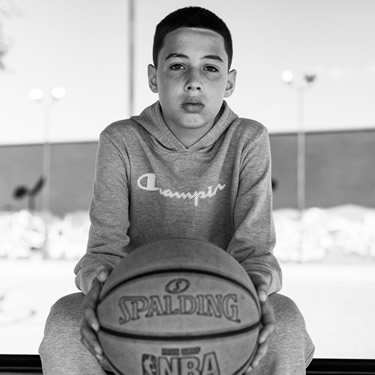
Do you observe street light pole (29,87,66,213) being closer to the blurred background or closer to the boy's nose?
the blurred background

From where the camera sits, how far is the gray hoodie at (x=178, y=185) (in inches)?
63.5

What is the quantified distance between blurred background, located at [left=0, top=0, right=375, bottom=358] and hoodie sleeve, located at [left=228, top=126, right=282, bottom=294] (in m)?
1.91

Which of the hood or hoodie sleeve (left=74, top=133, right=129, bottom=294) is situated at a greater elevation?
the hood

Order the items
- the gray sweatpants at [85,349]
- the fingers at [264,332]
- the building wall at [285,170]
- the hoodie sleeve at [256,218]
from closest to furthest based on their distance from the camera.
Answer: the fingers at [264,332]
the gray sweatpants at [85,349]
the hoodie sleeve at [256,218]
the building wall at [285,170]

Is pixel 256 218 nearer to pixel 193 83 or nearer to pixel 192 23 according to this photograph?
pixel 193 83

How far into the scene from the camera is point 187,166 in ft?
5.55

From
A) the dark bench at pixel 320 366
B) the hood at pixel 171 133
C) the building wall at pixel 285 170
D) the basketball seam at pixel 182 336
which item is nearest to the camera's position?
the basketball seam at pixel 182 336

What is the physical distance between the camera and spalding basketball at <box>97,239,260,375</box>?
111 centimetres

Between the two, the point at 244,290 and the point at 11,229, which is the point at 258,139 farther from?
the point at 11,229

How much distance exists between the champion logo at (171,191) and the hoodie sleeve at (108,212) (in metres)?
0.05

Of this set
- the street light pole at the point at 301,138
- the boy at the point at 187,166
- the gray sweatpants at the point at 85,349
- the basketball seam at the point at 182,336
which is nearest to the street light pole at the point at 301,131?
the street light pole at the point at 301,138

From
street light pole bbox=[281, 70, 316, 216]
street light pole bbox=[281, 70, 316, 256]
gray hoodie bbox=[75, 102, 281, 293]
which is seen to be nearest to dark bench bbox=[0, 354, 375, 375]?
gray hoodie bbox=[75, 102, 281, 293]

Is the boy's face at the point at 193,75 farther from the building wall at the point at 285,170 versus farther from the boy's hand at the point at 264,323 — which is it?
the building wall at the point at 285,170

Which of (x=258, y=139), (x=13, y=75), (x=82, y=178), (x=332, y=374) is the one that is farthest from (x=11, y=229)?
(x=258, y=139)
